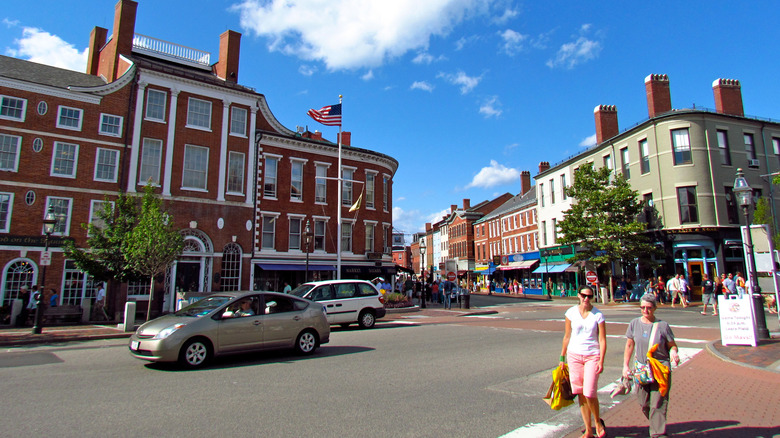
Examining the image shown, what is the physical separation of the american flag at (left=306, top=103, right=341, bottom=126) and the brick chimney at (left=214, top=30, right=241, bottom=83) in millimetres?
8940

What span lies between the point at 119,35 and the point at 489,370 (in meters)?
30.0

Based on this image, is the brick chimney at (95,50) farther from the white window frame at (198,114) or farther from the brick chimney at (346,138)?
the brick chimney at (346,138)

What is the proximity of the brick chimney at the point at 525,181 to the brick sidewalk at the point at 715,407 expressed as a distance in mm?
50548

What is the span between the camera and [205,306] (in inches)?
384

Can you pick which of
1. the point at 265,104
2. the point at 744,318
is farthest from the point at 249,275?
the point at 744,318

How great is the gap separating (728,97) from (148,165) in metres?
38.9

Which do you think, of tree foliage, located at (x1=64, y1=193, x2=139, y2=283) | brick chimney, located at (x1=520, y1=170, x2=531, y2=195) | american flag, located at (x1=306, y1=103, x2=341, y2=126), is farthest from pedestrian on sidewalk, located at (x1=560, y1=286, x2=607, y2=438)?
brick chimney, located at (x1=520, y1=170, x2=531, y2=195)

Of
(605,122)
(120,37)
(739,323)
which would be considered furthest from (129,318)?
(605,122)

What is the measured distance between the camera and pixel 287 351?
35.8 feet

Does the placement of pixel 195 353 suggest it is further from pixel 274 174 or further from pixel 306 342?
pixel 274 174

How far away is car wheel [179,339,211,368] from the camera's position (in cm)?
877

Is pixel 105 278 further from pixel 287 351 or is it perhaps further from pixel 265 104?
pixel 265 104

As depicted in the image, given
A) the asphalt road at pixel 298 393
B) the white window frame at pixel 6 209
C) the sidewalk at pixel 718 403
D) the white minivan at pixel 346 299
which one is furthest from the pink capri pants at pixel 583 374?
the white window frame at pixel 6 209

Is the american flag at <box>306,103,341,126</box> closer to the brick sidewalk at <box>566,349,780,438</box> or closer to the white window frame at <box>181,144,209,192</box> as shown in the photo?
the white window frame at <box>181,144,209,192</box>
